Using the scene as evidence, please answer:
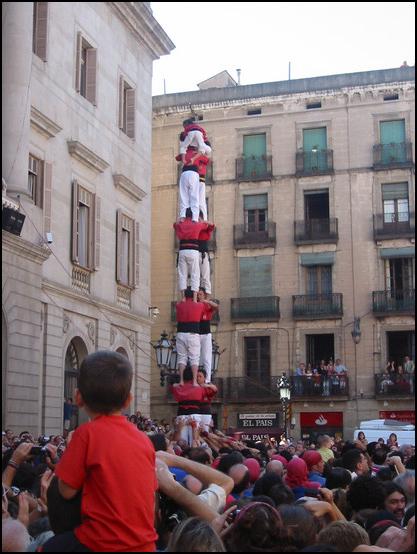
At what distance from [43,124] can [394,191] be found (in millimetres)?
19453

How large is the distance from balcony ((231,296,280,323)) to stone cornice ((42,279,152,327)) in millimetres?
9139

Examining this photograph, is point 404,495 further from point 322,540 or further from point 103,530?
point 103,530

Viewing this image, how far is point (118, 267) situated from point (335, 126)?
50.5 feet

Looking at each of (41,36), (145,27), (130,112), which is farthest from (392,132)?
(41,36)

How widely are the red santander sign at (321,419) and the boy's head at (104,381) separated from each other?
33.4m

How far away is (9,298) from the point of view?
1814 cm

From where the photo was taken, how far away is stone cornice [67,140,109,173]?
23875mm

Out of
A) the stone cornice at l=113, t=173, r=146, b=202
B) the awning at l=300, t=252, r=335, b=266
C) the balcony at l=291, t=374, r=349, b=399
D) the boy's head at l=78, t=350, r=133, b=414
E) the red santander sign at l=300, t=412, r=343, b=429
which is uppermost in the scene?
the stone cornice at l=113, t=173, r=146, b=202

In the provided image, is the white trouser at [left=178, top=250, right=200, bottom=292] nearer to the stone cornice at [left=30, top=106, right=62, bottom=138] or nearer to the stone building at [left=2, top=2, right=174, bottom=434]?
the stone building at [left=2, top=2, right=174, bottom=434]

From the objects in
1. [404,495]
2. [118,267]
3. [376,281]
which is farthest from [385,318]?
[404,495]

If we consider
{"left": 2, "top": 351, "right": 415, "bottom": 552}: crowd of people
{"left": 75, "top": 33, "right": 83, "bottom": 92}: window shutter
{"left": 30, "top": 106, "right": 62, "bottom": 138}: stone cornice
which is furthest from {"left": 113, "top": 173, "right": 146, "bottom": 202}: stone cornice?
{"left": 2, "top": 351, "right": 415, "bottom": 552}: crowd of people

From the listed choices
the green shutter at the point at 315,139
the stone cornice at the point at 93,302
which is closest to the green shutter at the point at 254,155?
the green shutter at the point at 315,139

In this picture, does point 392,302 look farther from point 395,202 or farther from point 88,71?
point 88,71

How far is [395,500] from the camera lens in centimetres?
633
